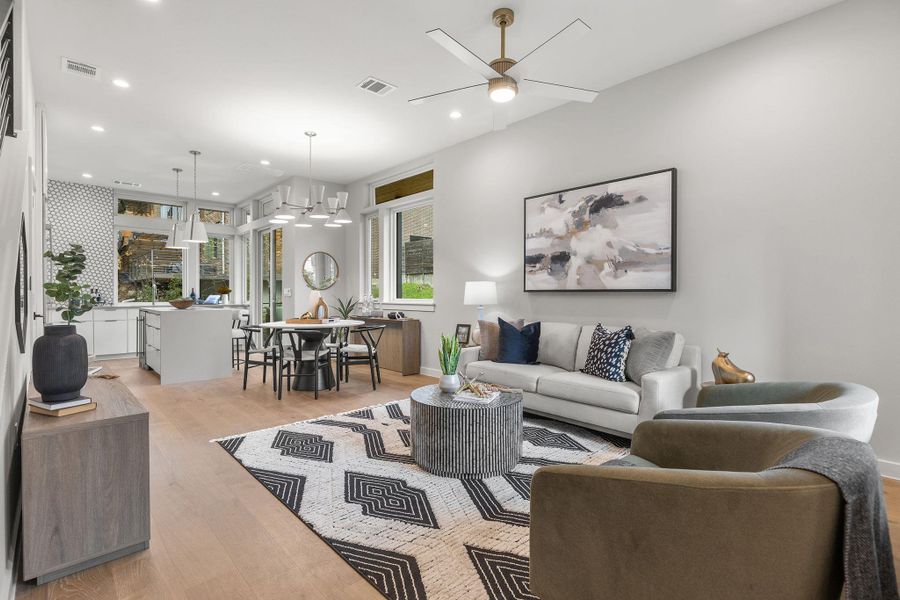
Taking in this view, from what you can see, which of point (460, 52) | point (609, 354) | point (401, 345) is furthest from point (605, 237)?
point (401, 345)

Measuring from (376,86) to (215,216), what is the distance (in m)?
6.61

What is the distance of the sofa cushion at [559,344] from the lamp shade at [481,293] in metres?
0.77

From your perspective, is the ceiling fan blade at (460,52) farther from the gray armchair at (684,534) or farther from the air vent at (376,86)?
the gray armchair at (684,534)

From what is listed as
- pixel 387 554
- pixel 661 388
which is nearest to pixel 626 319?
pixel 661 388

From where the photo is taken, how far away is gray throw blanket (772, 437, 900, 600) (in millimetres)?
979

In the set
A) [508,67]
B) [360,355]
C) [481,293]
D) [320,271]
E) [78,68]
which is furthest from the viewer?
[320,271]

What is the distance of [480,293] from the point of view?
4.92m

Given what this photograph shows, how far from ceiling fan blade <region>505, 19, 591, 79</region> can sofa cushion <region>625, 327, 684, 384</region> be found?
2.12m

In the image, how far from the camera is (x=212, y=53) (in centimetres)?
354

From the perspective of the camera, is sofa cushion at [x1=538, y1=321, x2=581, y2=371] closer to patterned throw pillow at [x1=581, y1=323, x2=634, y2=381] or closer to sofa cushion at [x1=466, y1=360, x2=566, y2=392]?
sofa cushion at [x1=466, y1=360, x2=566, y2=392]

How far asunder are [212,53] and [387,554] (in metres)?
3.77

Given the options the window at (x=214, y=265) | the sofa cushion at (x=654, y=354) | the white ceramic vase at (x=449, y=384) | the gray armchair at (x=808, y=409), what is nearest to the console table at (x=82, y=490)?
the white ceramic vase at (x=449, y=384)

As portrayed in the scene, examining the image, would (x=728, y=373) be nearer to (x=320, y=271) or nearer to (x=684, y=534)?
(x=684, y=534)

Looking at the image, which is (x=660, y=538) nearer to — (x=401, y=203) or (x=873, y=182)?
(x=873, y=182)
